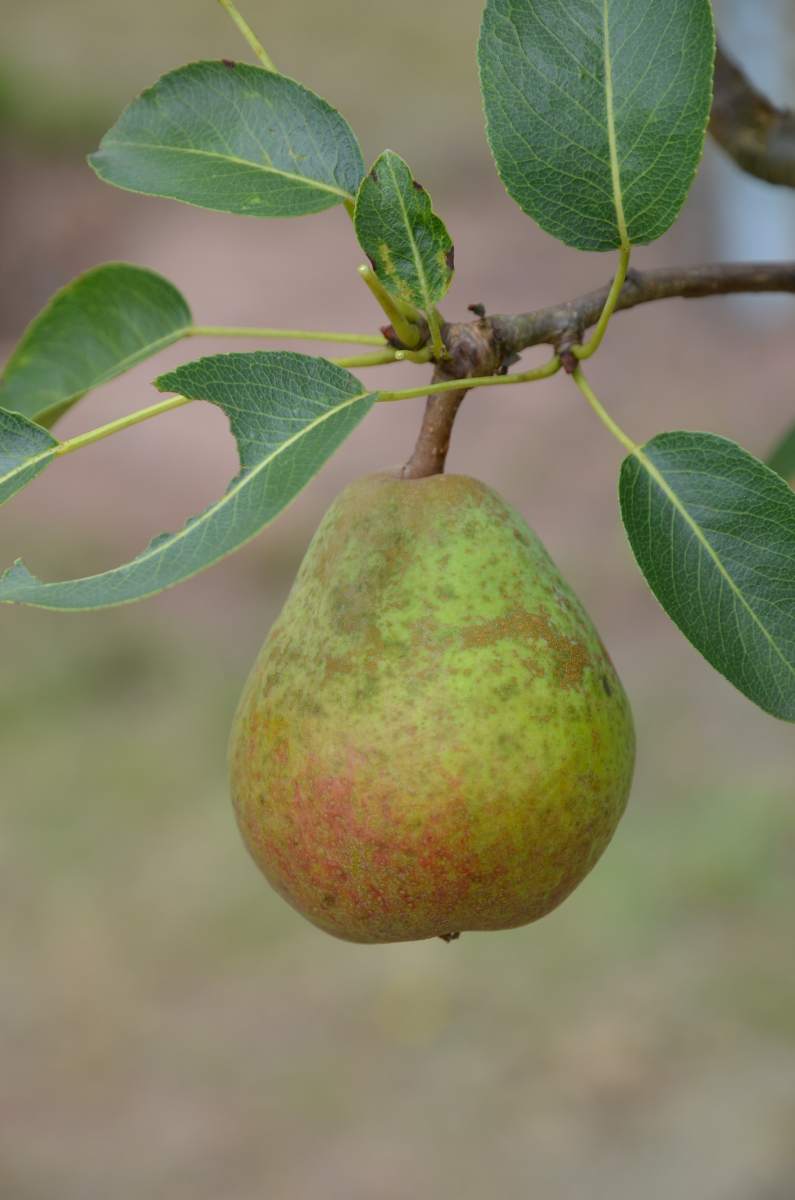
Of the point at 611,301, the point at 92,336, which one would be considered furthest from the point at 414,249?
the point at 92,336

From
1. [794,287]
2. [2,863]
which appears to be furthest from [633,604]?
[794,287]

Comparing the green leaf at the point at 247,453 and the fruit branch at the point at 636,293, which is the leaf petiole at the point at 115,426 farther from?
the fruit branch at the point at 636,293

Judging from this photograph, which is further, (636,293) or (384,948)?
(384,948)

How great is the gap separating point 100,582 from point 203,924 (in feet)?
11.9

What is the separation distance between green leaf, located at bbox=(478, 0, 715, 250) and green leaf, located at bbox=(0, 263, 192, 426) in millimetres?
313

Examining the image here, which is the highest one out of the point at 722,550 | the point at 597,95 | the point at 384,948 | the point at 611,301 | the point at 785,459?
the point at 597,95

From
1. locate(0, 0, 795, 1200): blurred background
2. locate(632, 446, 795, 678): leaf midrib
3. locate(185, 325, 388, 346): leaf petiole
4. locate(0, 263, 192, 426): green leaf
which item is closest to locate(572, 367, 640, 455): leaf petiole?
locate(632, 446, 795, 678): leaf midrib

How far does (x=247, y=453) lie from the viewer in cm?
79

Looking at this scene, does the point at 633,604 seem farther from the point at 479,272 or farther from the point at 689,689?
the point at 479,272

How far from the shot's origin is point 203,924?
13.8 feet

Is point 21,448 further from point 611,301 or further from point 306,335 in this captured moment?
point 611,301

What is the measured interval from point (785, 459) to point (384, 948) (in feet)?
10.4

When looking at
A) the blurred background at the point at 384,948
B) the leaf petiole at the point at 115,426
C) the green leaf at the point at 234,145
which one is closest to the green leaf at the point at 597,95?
the green leaf at the point at 234,145

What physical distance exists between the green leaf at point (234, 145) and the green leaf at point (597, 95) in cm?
10
